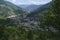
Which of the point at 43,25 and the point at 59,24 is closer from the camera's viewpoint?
the point at 59,24

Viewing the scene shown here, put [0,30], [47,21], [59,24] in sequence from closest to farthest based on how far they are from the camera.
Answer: [59,24]
[47,21]
[0,30]

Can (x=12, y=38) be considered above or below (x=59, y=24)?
below

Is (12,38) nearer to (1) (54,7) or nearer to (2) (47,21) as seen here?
(2) (47,21)

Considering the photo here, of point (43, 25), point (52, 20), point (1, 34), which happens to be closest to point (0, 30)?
point (1, 34)

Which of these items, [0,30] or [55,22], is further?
[0,30]

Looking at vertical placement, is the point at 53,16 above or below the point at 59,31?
above

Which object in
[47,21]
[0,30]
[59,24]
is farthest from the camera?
[0,30]

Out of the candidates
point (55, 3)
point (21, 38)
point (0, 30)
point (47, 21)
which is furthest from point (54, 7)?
point (0, 30)

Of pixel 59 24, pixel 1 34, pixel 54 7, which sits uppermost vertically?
pixel 54 7

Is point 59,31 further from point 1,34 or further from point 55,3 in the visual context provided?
point 1,34
